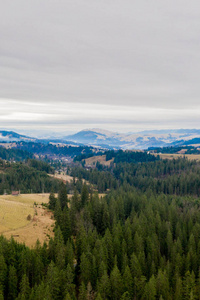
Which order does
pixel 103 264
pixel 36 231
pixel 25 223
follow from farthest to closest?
pixel 25 223 → pixel 36 231 → pixel 103 264

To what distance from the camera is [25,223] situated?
65.7 meters

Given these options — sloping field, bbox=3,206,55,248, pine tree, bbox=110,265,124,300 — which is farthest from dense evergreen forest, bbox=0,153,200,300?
sloping field, bbox=3,206,55,248

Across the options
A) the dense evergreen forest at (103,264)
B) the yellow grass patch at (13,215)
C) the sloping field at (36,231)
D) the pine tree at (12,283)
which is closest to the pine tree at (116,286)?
the dense evergreen forest at (103,264)

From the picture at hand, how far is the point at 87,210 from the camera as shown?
71625 millimetres

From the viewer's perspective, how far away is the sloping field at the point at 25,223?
58250 millimetres

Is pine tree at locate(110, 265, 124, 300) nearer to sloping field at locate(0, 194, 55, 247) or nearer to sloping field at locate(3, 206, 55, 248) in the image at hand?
sloping field at locate(3, 206, 55, 248)

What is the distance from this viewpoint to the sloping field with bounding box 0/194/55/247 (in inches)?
2293

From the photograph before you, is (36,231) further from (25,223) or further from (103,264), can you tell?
(103,264)

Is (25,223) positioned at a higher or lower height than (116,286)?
higher

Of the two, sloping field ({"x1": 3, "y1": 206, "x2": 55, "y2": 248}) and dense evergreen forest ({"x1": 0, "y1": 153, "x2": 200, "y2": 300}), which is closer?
dense evergreen forest ({"x1": 0, "y1": 153, "x2": 200, "y2": 300})

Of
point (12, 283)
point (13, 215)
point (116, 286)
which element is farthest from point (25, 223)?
point (116, 286)

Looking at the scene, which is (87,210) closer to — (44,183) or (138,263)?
(138,263)

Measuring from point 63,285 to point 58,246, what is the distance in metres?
9.19

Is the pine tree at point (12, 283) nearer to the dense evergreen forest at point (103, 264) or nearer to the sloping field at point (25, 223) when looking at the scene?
the dense evergreen forest at point (103, 264)
